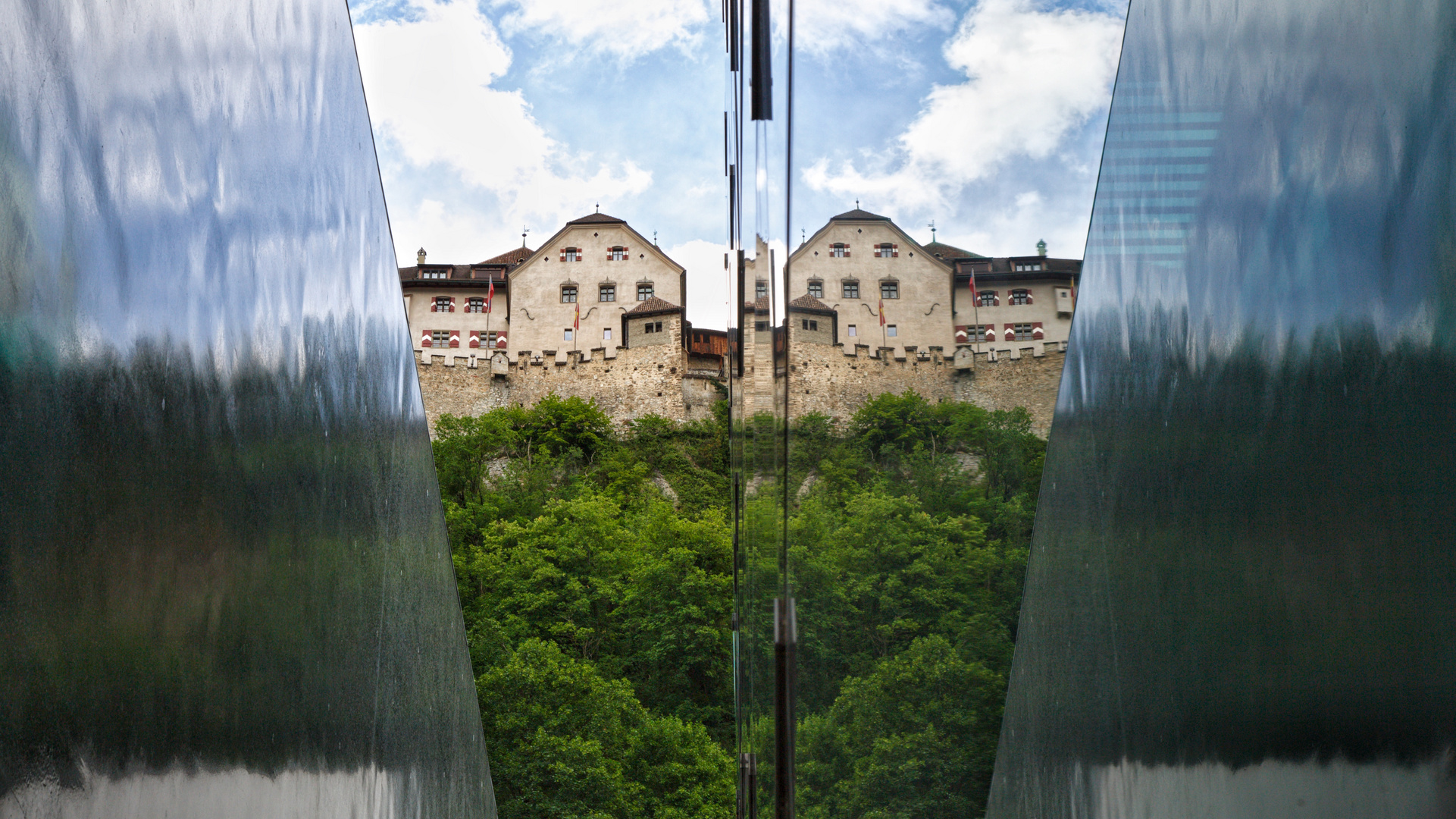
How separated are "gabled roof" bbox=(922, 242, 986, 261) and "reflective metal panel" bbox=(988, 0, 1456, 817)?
4572mm

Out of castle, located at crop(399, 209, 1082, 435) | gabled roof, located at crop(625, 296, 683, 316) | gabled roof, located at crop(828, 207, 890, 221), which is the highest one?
gabled roof, located at crop(625, 296, 683, 316)

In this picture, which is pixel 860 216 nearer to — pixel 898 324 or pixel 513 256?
pixel 898 324

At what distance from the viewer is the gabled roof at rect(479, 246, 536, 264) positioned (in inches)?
1522

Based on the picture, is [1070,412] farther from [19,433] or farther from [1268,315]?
[19,433]

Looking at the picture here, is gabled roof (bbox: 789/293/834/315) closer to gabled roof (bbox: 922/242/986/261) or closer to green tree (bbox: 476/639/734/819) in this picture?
gabled roof (bbox: 922/242/986/261)

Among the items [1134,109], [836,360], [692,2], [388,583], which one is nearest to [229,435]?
[388,583]

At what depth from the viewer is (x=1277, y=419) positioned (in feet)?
4.14

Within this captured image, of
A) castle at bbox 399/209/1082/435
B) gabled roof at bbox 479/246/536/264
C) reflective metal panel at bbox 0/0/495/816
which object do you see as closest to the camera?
reflective metal panel at bbox 0/0/495/816

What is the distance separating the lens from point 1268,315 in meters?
1.30

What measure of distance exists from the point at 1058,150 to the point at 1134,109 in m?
5.41

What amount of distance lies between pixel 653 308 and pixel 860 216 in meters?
27.4

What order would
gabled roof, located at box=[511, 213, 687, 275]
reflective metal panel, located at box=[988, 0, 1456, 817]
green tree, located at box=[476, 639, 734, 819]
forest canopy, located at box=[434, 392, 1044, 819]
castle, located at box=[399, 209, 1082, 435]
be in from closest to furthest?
reflective metal panel, located at box=[988, 0, 1456, 817] < castle, located at box=[399, 209, 1082, 435] < forest canopy, located at box=[434, 392, 1044, 819] < green tree, located at box=[476, 639, 734, 819] < gabled roof, located at box=[511, 213, 687, 275]

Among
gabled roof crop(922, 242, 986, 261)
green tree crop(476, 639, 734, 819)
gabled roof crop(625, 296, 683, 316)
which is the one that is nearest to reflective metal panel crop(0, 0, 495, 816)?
gabled roof crop(922, 242, 986, 261)

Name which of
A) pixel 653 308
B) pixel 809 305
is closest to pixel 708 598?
pixel 653 308
